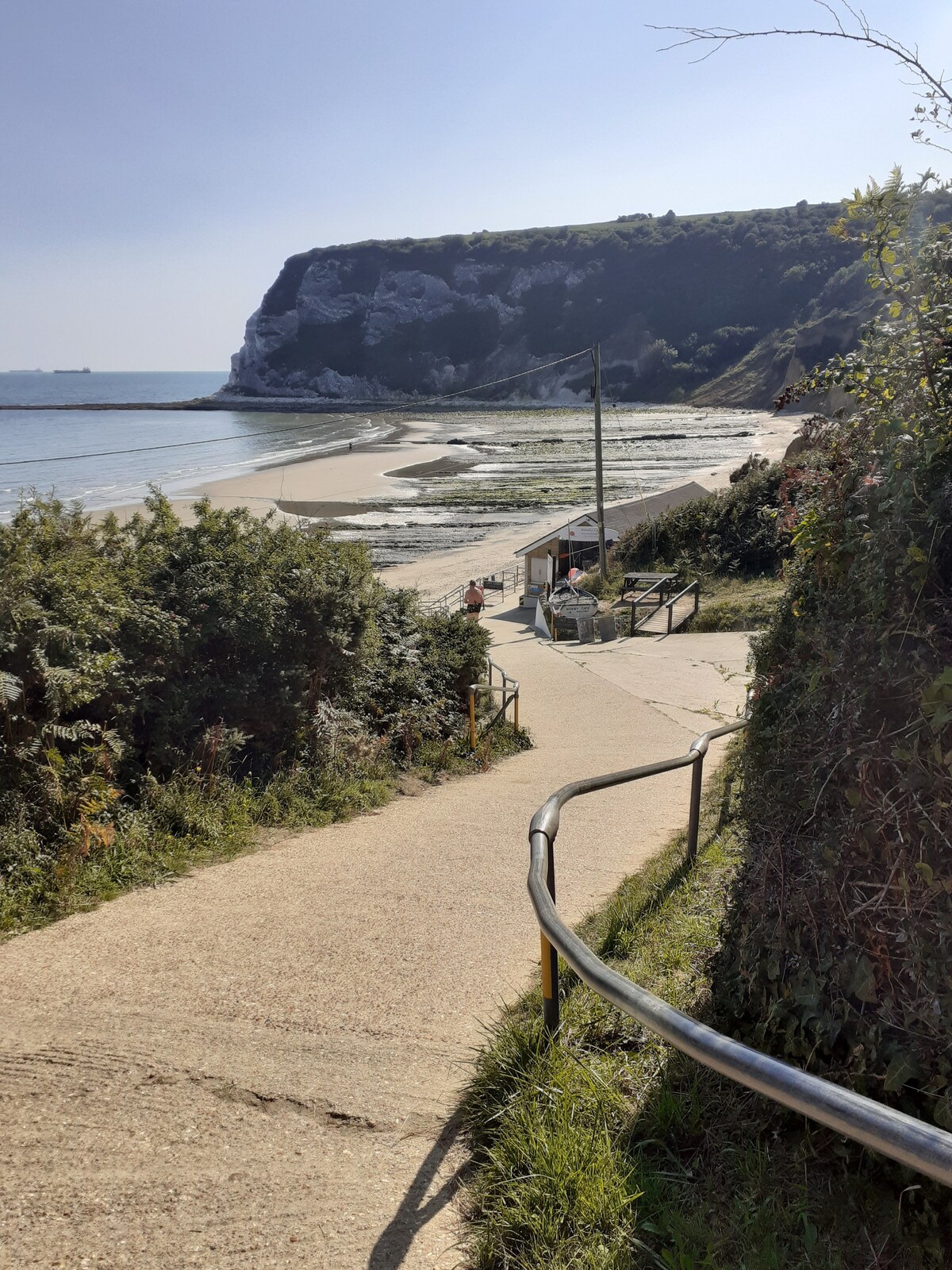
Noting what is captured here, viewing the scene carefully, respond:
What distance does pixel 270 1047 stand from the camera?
3451mm

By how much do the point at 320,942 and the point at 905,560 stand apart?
→ 343cm

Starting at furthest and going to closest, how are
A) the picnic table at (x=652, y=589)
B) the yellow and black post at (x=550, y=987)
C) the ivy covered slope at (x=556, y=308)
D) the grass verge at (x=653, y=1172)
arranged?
the ivy covered slope at (x=556, y=308) → the picnic table at (x=652, y=589) → the yellow and black post at (x=550, y=987) → the grass verge at (x=653, y=1172)

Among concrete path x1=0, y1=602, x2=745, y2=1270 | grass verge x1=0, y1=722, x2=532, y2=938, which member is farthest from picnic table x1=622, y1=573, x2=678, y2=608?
concrete path x1=0, y1=602, x2=745, y2=1270

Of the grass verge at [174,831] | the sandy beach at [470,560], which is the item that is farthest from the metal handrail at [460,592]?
the grass verge at [174,831]

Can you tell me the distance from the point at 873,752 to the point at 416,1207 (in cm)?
187

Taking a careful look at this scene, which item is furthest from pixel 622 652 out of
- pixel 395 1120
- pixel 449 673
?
pixel 395 1120

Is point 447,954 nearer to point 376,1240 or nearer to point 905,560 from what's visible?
point 376,1240

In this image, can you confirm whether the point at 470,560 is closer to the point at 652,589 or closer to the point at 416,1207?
the point at 652,589

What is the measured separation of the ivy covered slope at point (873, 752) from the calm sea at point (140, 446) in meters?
22.4

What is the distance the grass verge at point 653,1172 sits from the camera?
2057 millimetres

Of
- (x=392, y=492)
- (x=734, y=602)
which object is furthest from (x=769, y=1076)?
(x=392, y=492)

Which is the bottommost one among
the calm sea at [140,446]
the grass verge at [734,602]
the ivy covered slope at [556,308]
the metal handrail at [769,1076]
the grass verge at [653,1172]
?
the grass verge at [734,602]

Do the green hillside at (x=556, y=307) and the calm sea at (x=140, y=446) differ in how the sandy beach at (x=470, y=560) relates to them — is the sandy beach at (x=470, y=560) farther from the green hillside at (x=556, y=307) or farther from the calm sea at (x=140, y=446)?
the green hillside at (x=556, y=307)

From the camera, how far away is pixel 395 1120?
2961 millimetres
